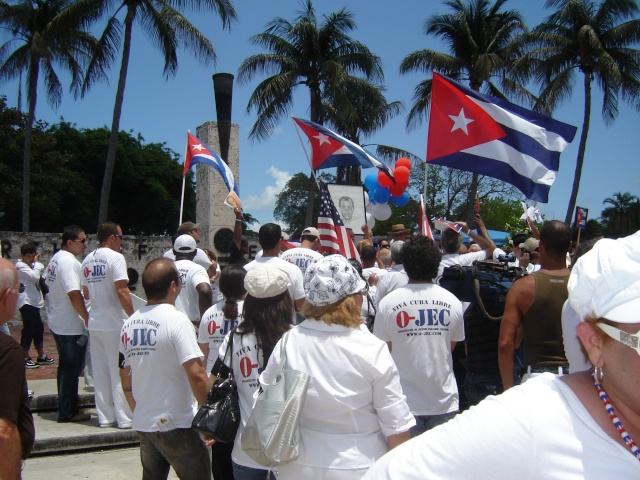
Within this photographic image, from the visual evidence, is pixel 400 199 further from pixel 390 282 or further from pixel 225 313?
pixel 225 313

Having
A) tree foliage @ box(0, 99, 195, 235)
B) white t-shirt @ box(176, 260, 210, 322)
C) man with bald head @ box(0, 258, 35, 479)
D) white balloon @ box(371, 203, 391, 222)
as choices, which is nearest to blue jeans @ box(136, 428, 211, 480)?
man with bald head @ box(0, 258, 35, 479)

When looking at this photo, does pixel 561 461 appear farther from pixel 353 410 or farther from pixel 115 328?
pixel 115 328

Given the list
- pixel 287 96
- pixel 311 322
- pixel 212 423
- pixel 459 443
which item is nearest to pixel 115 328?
pixel 212 423

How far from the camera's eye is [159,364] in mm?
3699

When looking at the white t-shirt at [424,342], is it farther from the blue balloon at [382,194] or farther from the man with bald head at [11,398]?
the blue balloon at [382,194]

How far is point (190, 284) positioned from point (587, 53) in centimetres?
2451

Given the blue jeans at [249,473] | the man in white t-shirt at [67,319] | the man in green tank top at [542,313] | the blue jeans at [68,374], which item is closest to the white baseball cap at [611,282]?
the blue jeans at [249,473]

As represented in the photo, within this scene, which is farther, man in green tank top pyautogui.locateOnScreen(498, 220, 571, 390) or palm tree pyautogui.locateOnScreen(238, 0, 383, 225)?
palm tree pyautogui.locateOnScreen(238, 0, 383, 225)

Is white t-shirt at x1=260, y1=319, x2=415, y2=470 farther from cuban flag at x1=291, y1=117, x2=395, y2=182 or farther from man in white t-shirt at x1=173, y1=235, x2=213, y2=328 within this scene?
cuban flag at x1=291, y1=117, x2=395, y2=182

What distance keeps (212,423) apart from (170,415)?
0.70m

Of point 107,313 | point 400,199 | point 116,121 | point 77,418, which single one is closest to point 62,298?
point 107,313

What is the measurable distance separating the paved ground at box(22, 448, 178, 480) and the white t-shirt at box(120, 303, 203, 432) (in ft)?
6.47

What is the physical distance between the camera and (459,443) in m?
1.27

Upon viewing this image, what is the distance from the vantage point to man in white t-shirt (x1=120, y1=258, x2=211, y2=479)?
3.65 metres
